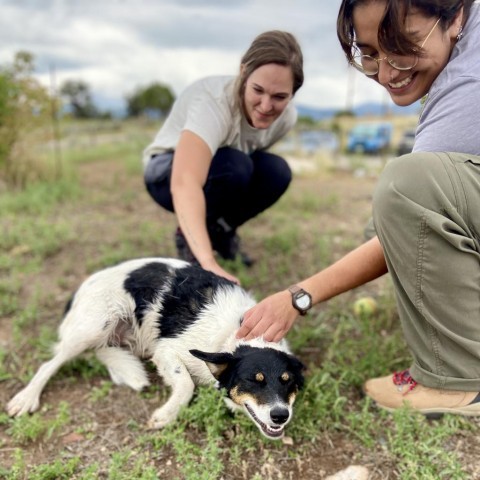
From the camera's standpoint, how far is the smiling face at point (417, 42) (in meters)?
1.91

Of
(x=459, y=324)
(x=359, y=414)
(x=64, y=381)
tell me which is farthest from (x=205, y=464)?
(x=459, y=324)

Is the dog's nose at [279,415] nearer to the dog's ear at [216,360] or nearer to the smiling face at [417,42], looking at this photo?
the dog's ear at [216,360]

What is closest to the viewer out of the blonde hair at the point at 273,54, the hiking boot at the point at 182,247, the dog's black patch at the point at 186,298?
the dog's black patch at the point at 186,298

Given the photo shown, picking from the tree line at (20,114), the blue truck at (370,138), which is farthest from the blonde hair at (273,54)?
the blue truck at (370,138)

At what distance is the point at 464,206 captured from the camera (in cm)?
201

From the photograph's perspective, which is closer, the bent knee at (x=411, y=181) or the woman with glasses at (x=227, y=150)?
the bent knee at (x=411, y=181)

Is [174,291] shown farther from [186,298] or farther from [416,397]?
[416,397]

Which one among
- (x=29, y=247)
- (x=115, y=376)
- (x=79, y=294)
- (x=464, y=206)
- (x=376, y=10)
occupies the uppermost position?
(x=376, y=10)

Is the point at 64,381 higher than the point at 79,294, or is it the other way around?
the point at 79,294

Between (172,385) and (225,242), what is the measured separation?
1719 millimetres

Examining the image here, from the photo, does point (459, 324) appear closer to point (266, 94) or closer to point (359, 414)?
point (359, 414)

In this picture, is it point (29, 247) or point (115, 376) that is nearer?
point (115, 376)

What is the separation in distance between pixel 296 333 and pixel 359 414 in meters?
0.82

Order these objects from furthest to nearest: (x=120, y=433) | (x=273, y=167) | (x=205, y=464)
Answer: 1. (x=273, y=167)
2. (x=120, y=433)
3. (x=205, y=464)
